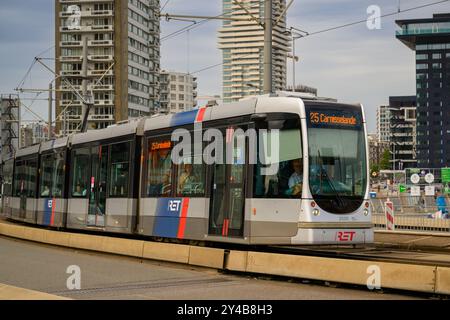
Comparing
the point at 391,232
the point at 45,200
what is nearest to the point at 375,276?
the point at 391,232

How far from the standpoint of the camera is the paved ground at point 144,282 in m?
11.1

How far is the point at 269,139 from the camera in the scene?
601 inches

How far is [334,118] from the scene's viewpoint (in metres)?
15.7

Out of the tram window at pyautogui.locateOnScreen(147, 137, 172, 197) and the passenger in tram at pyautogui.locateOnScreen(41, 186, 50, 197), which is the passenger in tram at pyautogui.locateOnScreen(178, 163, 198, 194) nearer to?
the tram window at pyautogui.locateOnScreen(147, 137, 172, 197)

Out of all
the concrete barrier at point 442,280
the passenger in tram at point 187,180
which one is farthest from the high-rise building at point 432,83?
the concrete barrier at point 442,280

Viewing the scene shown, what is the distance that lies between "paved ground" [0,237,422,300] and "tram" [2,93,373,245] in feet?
4.33

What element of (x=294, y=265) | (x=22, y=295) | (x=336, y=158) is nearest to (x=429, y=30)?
(x=336, y=158)

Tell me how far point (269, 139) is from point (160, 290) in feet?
15.1

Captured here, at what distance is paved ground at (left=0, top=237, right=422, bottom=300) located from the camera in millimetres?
11102

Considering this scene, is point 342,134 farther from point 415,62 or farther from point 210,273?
point 415,62

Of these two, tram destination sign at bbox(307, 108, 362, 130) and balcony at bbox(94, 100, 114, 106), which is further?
balcony at bbox(94, 100, 114, 106)

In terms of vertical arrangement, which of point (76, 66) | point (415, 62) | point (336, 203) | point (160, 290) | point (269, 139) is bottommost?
point (160, 290)

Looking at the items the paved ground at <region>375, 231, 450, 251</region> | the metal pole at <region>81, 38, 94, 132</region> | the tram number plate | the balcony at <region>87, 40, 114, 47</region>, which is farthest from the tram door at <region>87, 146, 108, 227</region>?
the balcony at <region>87, 40, 114, 47</region>

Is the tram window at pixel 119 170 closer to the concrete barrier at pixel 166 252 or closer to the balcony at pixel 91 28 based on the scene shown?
the concrete barrier at pixel 166 252
